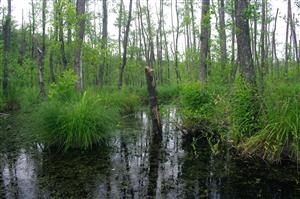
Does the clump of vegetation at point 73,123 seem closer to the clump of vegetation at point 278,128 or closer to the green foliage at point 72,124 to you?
the green foliage at point 72,124

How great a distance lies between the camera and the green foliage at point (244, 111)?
5098mm

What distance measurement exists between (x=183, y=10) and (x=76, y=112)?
22829 mm

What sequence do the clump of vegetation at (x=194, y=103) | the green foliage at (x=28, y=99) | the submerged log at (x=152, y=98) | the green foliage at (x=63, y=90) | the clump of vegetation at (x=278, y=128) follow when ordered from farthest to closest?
the green foliage at (x=28, y=99)
the submerged log at (x=152, y=98)
the clump of vegetation at (x=194, y=103)
the green foliage at (x=63, y=90)
the clump of vegetation at (x=278, y=128)

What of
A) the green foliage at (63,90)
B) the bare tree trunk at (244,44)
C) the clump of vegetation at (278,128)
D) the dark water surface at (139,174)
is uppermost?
the bare tree trunk at (244,44)

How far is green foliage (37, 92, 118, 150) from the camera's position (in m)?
5.58

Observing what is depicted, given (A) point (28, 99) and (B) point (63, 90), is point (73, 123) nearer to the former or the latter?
(B) point (63, 90)

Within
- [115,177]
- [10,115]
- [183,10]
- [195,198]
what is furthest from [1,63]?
[183,10]

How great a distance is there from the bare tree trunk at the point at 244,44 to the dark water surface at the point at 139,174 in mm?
1784

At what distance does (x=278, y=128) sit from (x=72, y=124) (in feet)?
13.1

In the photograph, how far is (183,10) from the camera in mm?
25938

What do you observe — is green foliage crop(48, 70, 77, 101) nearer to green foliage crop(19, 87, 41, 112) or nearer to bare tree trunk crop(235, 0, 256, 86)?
bare tree trunk crop(235, 0, 256, 86)

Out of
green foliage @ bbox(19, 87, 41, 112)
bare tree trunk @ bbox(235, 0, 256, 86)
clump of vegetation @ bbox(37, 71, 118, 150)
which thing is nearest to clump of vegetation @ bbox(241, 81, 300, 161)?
bare tree trunk @ bbox(235, 0, 256, 86)

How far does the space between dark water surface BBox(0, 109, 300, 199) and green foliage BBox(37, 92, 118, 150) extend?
0.27 meters

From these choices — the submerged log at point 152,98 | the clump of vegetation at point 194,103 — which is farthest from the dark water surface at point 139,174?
the submerged log at point 152,98
